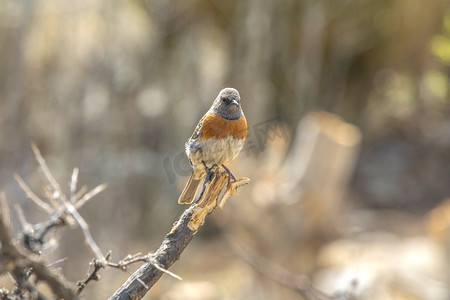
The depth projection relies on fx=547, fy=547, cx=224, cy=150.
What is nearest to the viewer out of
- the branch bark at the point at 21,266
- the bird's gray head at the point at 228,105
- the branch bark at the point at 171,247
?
the branch bark at the point at 21,266

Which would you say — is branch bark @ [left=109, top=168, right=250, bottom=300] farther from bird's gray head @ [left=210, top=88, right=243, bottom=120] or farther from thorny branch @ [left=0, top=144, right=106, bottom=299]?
bird's gray head @ [left=210, top=88, right=243, bottom=120]

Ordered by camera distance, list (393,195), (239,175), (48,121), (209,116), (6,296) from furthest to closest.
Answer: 1. (393,195)
2. (48,121)
3. (239,175)
4. (209,116)
5. (6,296)

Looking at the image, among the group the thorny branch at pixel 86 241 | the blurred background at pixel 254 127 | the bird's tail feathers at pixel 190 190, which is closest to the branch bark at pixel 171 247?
the thorny branch at pixel 86 241

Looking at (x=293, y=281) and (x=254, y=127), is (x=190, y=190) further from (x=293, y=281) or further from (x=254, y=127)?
(x=254, y=127)

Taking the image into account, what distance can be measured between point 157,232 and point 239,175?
11.9ft

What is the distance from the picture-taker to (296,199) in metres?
8.12

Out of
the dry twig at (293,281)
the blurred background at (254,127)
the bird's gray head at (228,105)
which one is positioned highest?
the blurred background at (254,127)

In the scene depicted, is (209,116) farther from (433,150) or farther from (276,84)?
(433,150)

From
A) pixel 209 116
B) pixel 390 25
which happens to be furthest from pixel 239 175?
pixel 390 25

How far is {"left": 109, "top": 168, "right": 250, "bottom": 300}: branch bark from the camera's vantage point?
2.07m

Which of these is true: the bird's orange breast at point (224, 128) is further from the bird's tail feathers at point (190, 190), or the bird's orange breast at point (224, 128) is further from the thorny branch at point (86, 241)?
the thorny branch at point (86, 241)

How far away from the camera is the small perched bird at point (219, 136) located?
364 cm

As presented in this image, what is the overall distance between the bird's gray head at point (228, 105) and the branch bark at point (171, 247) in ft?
2.93

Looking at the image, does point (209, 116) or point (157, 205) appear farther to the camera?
point (157, 205)
